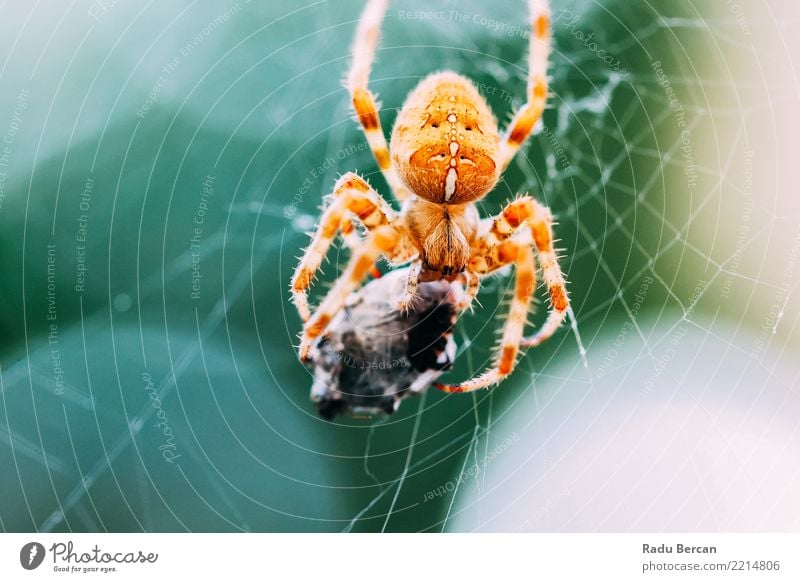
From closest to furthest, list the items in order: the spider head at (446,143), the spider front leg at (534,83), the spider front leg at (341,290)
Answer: the spider front leg at (341,290) → the spider head at (446,143) → the spider front leg at (534,83)

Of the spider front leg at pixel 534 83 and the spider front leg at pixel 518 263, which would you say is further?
the spider front leg at pixel 534 83

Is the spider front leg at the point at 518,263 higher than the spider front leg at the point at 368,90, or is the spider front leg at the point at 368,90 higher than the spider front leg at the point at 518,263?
the spider front leg at the point at 368,90

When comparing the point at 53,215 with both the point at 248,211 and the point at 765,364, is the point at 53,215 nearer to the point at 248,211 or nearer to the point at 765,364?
the point at 248,211
